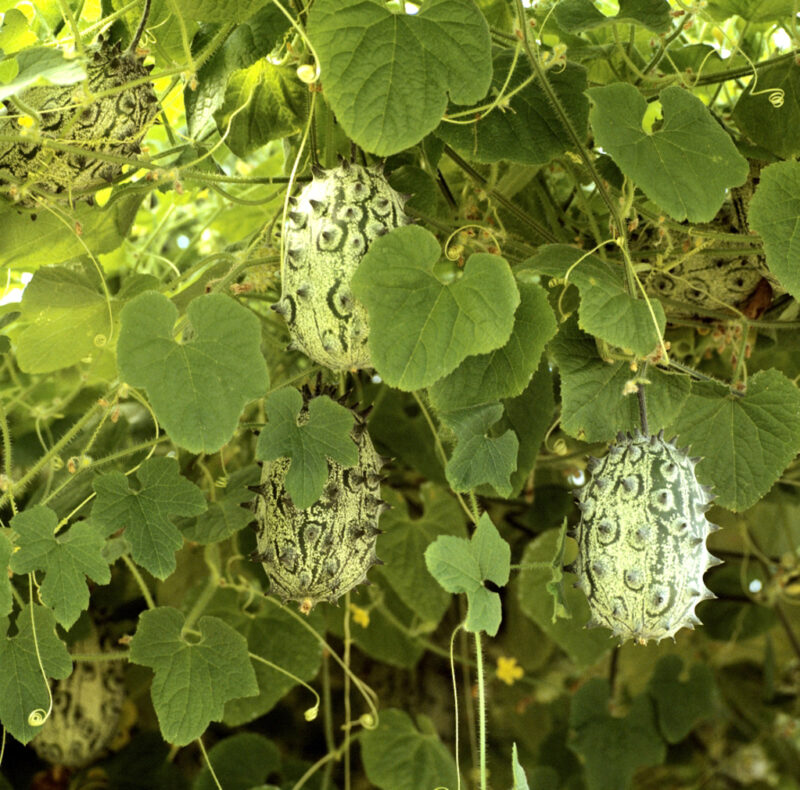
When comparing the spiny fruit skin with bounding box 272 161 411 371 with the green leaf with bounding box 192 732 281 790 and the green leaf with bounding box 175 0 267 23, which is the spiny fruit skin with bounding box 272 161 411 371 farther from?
the green leaf with bounding box 192 732 281 790

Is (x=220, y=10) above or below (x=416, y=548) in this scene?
above

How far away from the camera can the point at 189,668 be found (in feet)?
2.60

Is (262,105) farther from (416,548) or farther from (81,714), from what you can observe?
(81,714)

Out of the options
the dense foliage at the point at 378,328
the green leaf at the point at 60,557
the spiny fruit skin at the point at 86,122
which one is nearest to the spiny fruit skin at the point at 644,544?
the dense foliage at the point at 378,328

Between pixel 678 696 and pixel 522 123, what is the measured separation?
0.84m

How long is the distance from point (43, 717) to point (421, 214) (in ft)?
1.62

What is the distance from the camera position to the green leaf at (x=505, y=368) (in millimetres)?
701

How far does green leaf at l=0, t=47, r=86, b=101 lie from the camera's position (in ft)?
1.88

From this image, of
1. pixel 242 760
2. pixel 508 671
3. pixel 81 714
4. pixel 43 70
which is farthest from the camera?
pixel 508 671

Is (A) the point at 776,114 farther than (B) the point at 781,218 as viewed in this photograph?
Yes

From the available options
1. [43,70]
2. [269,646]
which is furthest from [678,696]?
A: [43,70]

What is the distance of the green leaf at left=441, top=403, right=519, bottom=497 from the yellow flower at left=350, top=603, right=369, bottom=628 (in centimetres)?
49

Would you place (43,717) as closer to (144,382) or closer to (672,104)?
(144,382)

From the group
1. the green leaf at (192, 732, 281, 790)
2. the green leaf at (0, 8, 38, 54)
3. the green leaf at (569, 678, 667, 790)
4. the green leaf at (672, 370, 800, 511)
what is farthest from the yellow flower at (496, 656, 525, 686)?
the green leaf at (0, 8, 38, 54)
